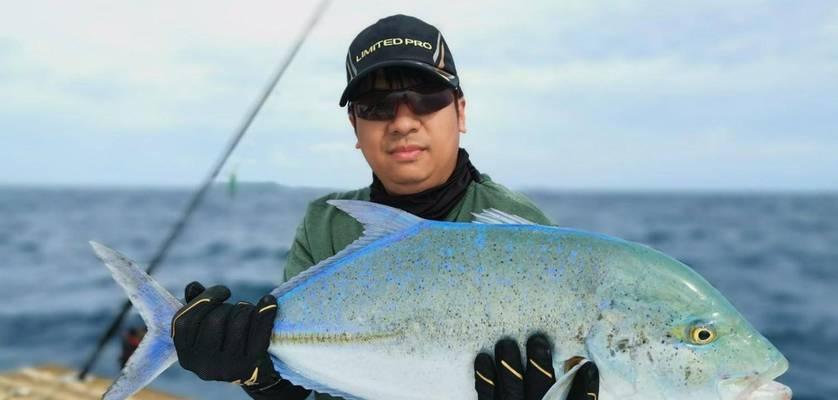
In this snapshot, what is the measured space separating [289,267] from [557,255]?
50.7 inches

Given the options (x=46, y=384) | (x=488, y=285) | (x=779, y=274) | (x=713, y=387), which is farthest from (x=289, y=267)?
(x=779, y=274)

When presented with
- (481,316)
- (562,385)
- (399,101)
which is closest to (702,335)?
(562,385)

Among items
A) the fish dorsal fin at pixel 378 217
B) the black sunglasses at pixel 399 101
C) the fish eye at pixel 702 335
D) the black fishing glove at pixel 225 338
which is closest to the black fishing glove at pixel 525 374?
the fish eye at pixel 702 335

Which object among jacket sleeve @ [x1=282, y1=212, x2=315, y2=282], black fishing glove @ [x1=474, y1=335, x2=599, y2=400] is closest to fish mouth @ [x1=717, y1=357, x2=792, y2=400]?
black fishing glove @ [x1=474, y1=335, x2=599, y2=400]

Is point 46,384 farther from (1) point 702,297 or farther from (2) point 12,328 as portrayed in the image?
(2) point 12,328

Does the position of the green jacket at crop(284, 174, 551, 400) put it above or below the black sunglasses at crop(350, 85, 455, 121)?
below

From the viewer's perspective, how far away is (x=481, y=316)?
204 cm

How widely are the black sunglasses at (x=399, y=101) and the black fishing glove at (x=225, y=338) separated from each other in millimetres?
794

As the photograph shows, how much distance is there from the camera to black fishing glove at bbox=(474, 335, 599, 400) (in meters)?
1.92

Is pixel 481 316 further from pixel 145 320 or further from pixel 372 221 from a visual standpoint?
pixel 145 320

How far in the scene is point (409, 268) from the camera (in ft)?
6.96

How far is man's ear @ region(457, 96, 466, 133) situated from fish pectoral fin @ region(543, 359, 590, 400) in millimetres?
1203

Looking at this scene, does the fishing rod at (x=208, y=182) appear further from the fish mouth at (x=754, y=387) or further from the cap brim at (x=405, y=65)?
the fish mouth at (x=754, y=387)

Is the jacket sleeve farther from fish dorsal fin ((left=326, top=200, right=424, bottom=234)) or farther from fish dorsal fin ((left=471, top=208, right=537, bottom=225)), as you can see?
fish dorsal fin ((left=471, top=208, right=537, bottom=225))
